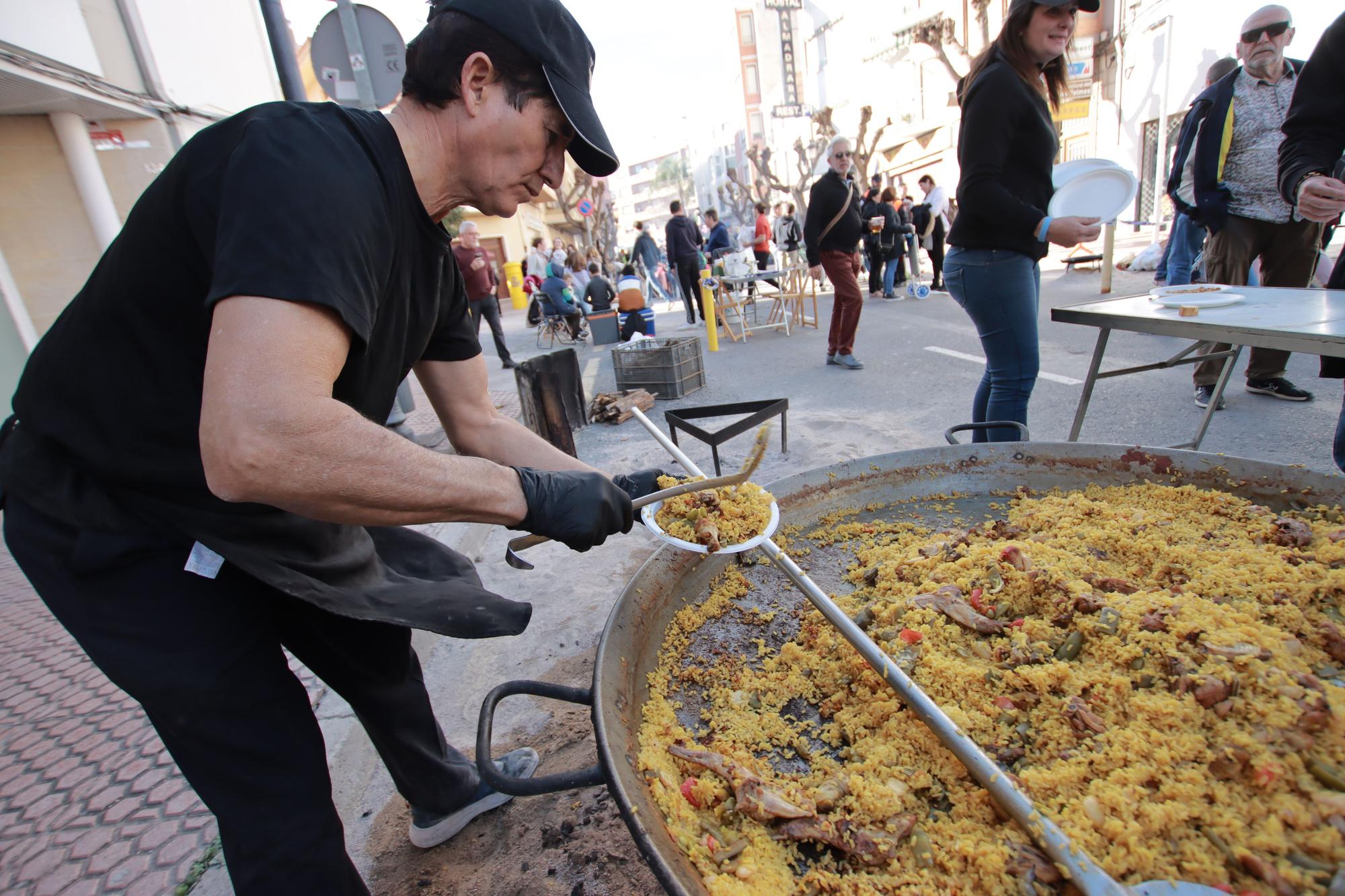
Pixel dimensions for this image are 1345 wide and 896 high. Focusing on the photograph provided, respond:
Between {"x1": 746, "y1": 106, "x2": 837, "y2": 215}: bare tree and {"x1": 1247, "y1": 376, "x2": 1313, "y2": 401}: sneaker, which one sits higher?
Answer: {"x1": 746, "y1": 106, "x2": 837, "y2": 215}: bare tree

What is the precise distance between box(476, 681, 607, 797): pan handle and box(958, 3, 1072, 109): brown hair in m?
2.65

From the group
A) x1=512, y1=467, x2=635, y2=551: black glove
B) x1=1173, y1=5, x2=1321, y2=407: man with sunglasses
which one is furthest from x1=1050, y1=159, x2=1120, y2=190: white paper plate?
x1=512, y1=467, x2=635, y2=551: black glove

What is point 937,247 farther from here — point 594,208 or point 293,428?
point 594,208

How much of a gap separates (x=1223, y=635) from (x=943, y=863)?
2.09ft

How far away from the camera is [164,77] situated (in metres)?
6.76

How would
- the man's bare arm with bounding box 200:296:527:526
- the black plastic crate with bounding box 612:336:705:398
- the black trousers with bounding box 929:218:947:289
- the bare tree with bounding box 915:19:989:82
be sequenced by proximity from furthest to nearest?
the bare tree with bounding box 915:19:989:82, the black trousers with bounding box 929:218:947:289, the black plastic crate with bounding box 612:336:705:398, the man's bare arm with bounding box 200:296:527:526

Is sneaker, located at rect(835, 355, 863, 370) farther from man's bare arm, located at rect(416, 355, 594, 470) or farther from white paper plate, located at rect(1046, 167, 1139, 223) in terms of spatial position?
man's bare arm, located at rect(416, 355, 594, 470)

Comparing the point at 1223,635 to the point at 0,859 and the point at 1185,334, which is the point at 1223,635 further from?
the point at 0,859

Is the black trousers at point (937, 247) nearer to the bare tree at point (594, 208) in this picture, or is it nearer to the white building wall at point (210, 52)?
the white building wall at point (210, 52)

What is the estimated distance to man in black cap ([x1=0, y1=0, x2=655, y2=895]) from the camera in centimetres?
85

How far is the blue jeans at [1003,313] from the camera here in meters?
2.60

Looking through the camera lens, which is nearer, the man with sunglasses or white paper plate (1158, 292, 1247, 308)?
white paper plate (1158, 292, 1247, 308)

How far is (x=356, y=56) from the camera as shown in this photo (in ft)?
12.1

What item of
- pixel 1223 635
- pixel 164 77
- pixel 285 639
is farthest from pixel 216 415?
pixel 164 77
